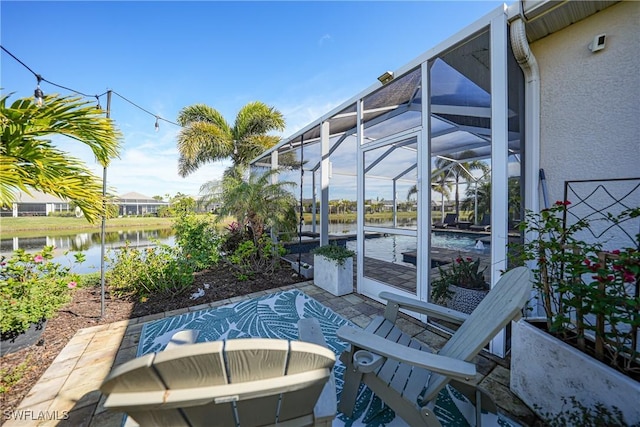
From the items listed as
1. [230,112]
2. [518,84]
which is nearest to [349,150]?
[518,84]

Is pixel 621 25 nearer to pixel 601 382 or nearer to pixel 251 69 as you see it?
pixel 601 382

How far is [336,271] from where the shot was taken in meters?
4.02

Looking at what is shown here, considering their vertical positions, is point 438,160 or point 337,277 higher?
point 438,160

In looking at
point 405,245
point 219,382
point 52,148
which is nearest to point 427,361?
point 219,382

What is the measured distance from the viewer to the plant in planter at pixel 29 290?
2.50 m

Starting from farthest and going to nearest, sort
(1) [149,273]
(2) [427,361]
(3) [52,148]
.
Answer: (1) [149,273] < (3) [52,148] < (2) [427,361]

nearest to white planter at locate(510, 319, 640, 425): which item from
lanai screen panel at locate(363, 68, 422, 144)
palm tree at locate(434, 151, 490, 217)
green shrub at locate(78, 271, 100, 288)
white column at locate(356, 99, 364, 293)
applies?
palm tree at locate(434, 151, 490, 217)

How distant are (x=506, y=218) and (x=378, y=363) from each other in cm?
196

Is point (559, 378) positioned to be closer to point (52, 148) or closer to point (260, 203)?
point (52, 148)

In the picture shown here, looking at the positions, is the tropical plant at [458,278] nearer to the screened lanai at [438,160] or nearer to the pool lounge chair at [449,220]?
the screened lanai at [438,160]

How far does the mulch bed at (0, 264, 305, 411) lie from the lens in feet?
7.34

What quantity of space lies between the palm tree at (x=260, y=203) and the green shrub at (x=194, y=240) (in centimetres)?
95

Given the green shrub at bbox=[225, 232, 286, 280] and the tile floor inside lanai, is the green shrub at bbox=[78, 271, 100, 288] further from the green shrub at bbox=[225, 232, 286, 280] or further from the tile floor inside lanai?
the green shrub at bbox=[225, 232, 286, 280]

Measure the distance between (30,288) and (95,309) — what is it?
863 millimetres
